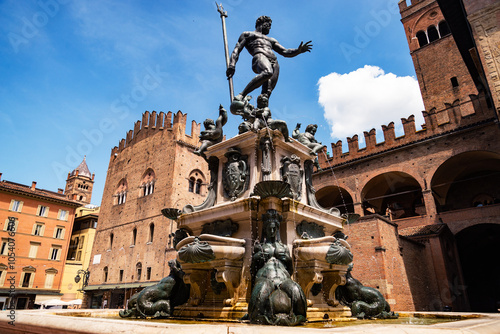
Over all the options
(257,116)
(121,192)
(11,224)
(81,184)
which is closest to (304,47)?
(257,116)

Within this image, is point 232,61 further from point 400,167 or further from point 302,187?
point 400,167

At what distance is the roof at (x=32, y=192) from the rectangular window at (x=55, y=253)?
190 inches

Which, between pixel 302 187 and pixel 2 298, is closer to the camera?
pixel 302 187

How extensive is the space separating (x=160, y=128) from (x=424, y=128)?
84.1ft

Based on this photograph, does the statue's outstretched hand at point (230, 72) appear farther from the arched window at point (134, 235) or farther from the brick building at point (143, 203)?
the arched window at point (134, 235)

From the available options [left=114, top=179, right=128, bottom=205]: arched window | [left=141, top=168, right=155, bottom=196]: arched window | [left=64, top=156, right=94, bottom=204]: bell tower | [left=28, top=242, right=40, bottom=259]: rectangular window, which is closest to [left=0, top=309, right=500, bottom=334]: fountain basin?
[left=141, top=168, right=155, bottom=196]: arched window

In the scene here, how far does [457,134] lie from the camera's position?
20578 mm

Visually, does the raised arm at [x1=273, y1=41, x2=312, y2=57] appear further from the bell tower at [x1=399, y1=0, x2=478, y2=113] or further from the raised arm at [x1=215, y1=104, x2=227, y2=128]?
the bell tower at [x1=399, y1=0, x2=478, y2=113]

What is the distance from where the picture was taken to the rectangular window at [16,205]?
106ft

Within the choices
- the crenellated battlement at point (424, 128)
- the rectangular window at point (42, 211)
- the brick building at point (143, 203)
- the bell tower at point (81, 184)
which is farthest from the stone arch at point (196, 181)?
the bell tower at point (81, 184)

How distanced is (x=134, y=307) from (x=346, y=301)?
3191 mm

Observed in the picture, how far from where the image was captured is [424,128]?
73.3ft

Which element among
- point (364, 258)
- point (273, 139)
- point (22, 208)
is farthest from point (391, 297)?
point (22, 208)

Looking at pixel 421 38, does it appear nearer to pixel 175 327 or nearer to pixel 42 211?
pixel 175 327
